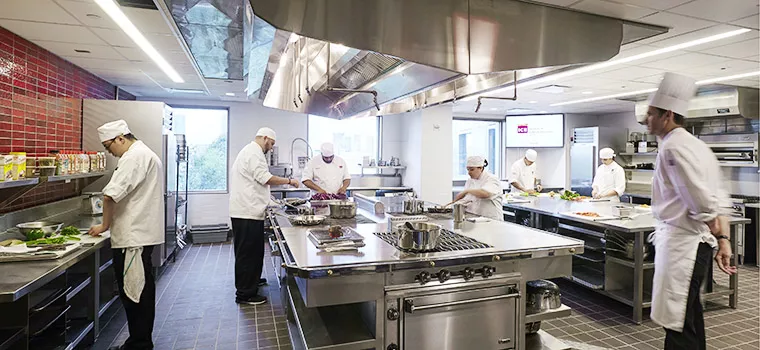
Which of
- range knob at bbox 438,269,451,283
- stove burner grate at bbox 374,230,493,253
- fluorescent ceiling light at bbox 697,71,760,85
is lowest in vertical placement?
range knob at bbox 438,269,451,283

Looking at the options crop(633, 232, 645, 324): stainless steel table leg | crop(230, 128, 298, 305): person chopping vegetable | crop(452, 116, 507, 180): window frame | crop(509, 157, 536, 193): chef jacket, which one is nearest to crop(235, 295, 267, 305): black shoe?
crop(230, 128, 298, 305): person chopping vegetable

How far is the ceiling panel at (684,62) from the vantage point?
4.01 meters

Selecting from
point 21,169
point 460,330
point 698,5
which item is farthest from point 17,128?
point 698,5

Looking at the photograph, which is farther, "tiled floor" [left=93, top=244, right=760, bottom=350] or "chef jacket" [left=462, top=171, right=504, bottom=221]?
"chef jacket" [left=462, top=171, right=504, bottom=221]

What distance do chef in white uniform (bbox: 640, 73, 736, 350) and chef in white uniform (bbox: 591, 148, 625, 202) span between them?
409 cm

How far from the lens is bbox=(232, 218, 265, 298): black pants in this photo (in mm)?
3928

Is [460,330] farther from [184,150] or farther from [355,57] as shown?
[184,150]

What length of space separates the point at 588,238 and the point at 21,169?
16.1ft

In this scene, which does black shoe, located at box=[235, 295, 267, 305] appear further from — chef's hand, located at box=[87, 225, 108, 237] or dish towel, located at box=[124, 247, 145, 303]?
chef's hand, located at box=[87, 225, 108, 237]

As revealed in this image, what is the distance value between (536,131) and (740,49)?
16.4 feet

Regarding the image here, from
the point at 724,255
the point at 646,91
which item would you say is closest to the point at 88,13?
the point at 724,255

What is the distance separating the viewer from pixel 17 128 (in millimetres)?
3277

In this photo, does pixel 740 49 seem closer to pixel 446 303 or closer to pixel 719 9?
pixel 719 9

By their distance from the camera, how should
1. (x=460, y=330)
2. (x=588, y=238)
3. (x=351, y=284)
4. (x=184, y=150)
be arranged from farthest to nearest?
1. (x=184, y=150)
2. (x=588, y=238)
3. (x=460, y=330)
4. (x=351, y=284)
